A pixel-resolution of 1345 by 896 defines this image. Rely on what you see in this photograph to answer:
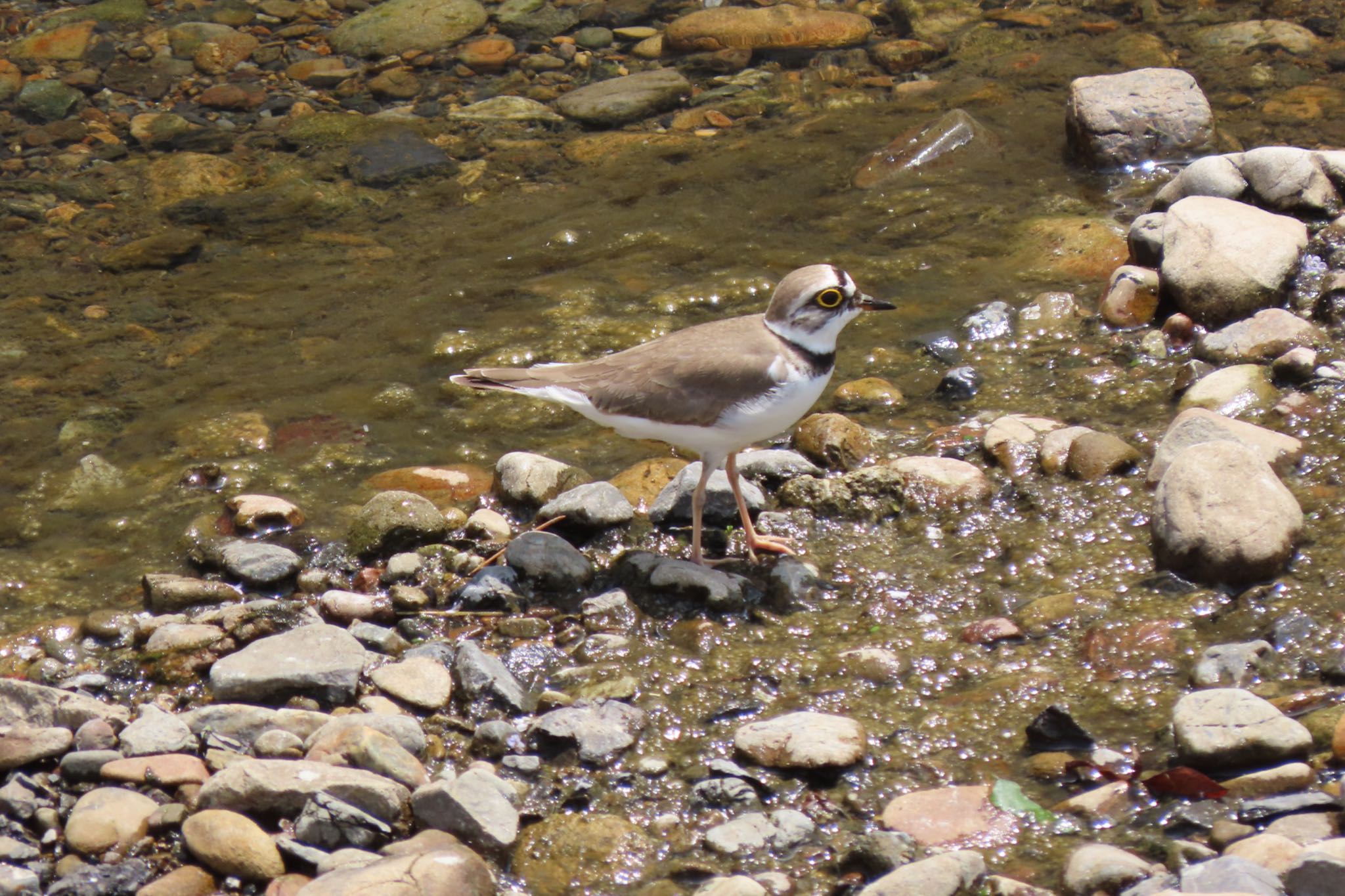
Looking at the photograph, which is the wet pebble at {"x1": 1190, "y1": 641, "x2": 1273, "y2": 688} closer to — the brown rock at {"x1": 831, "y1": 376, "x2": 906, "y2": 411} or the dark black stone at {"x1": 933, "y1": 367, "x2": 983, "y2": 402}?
the dark black stone at {"x1": 933, "y1": 367, "x2": 983, "y2": 402}

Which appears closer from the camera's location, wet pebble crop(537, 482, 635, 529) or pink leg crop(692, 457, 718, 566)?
pink leg crop(692, 457, 718, 566)

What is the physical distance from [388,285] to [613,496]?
3.28 m

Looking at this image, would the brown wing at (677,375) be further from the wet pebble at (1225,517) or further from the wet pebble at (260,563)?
the wet pebble at (1225,517)

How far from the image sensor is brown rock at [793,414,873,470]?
21.2 feet

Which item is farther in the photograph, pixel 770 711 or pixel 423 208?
pixel 423 208

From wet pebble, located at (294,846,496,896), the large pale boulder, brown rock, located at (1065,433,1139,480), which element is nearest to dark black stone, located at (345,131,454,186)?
the large pale boulder

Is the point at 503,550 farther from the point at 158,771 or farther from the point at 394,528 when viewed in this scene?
the point at 158,771

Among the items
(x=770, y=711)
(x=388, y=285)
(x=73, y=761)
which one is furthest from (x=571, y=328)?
(x=73, y=761)

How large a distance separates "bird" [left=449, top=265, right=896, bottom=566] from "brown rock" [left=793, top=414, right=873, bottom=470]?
725 millimetres

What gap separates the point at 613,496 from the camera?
6137 mm

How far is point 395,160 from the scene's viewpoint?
34.0 feet

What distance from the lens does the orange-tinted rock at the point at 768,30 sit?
1210 cm

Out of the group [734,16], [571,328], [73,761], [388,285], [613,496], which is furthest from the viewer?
[734,16]

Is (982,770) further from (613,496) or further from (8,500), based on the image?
(8,500)
